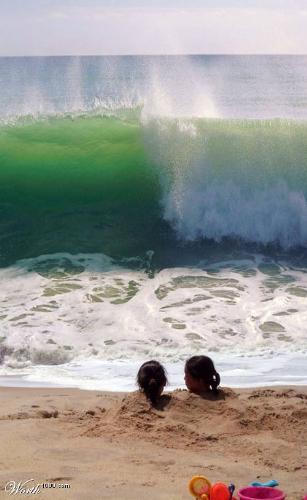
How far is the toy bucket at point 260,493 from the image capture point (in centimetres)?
304

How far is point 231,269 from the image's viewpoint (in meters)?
9.98

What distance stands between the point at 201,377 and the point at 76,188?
30.1 ft

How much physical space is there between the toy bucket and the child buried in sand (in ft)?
5.80

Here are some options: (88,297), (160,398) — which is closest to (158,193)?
(88,297)

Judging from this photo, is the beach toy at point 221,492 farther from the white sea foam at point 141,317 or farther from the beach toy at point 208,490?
the white sea foam at point 141,317

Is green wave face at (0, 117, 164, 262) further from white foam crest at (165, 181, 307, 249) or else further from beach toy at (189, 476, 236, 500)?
beach toy at (189, 476, 236, 500)

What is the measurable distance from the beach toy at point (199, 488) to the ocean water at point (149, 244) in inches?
116

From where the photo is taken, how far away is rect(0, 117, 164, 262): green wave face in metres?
11.4

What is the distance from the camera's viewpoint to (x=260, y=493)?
3.09m

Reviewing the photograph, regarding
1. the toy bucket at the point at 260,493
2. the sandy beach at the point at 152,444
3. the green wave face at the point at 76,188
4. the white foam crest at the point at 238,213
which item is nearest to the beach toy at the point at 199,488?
the toy bucket at the point at 260,493

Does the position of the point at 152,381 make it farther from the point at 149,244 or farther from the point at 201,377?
the point at 149,244

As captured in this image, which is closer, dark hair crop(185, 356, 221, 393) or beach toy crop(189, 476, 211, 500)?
beach toy crop(189, 476, 211, 500)

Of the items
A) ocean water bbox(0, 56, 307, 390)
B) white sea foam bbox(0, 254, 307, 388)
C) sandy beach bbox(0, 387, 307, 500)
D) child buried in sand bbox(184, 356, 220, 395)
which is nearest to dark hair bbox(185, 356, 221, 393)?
child buried in sand bbox(184, 356, 220, 395)

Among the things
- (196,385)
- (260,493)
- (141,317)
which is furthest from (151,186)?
(260,493)
